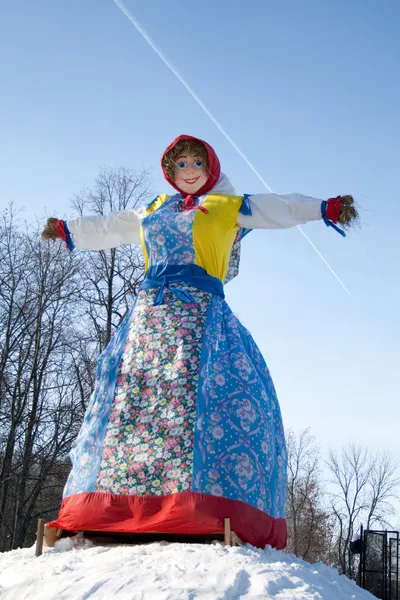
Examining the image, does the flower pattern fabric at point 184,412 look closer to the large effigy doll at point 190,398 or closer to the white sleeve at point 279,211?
the large effigy doll at point 190,398

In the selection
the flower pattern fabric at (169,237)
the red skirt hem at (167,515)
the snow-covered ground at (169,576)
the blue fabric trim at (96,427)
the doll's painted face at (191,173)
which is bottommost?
the snow-covered ground at (169,576)

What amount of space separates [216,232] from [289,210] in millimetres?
595

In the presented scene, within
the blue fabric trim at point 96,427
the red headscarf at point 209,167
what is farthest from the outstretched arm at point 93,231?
the blue fabric trim at point 96,427

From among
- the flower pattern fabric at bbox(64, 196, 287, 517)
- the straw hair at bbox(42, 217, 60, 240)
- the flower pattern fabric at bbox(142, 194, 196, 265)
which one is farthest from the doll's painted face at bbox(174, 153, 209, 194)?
the straw hair at bbox(42, 217, 60, 240)

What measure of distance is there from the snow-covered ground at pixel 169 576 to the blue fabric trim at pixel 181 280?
178 centimetres

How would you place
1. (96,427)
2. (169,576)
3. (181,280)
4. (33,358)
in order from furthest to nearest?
(33,358) → (181,280) → (96,427) → (169,576)

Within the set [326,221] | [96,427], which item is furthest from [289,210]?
[96,427]

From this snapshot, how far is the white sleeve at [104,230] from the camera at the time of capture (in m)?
5.41

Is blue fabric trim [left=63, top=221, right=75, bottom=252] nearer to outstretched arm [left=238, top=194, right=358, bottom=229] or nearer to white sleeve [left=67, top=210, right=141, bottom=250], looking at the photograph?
white sleeve [left=67, top=210, right=141, bottom=250]

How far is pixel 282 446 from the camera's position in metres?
4.54

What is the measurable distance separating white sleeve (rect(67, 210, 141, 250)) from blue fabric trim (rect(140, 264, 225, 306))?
0.76 metres

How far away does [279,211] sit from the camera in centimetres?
495

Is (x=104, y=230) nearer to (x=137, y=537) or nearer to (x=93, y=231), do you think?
(x=93, y=231)

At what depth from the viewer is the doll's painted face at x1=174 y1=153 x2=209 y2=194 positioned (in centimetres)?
523
